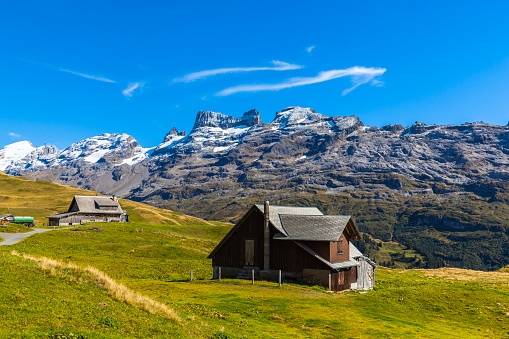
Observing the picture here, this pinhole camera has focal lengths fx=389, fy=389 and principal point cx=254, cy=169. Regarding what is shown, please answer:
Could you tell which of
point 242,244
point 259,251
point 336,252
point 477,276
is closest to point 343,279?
point 336,252

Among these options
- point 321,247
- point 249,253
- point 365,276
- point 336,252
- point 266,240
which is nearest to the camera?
point 321,247

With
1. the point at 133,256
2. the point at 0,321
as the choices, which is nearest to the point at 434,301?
the point at 0,321

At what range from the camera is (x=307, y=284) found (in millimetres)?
47375

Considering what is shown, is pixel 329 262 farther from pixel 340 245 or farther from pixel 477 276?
pixel 477 276

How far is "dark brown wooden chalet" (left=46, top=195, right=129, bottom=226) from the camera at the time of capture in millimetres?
122431

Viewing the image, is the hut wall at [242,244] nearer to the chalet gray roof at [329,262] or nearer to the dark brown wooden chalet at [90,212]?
the chalet gray roof at [329,262]

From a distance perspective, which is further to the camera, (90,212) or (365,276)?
(90,212)

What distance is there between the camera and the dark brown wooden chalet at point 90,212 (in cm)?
12243

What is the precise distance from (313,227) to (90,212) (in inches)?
3866

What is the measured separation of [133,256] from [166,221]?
372 ft

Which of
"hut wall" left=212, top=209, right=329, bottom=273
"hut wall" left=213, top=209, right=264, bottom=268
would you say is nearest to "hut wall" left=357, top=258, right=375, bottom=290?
"hut wall" left=212, top=209, right=329, bottom=273

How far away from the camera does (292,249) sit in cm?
4950

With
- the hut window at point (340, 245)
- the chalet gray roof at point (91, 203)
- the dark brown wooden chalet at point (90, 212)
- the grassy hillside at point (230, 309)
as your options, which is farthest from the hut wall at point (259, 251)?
the chalet gray roof at point (91, 203)

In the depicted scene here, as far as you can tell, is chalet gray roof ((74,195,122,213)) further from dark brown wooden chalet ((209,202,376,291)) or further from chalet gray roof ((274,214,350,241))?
chalet gray roof ((274,214,350,241))
